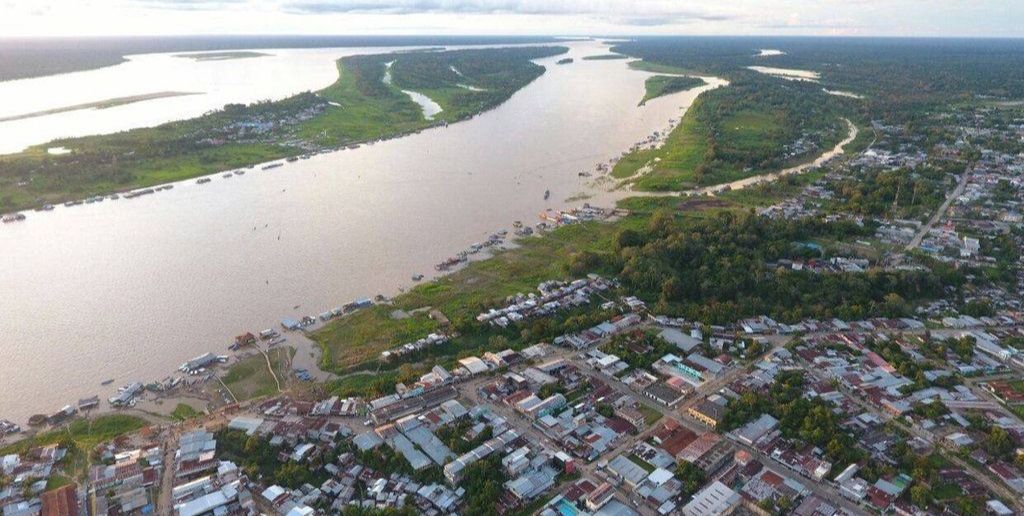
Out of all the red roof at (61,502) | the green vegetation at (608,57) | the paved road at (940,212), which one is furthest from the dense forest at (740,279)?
the green vegetation at (608,57)

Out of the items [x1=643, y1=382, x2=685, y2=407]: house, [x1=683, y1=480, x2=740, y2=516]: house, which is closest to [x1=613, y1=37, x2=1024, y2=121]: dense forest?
[x1=643, y1=382, x2=685, y2=407]: house

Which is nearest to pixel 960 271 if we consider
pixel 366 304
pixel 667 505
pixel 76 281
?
pixel 667 505

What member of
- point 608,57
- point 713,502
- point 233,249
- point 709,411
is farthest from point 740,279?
point 608,57

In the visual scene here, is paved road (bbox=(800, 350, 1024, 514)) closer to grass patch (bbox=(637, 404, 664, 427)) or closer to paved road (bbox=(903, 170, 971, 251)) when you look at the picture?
grass patch (bbox=(637, 404, 664, 427))

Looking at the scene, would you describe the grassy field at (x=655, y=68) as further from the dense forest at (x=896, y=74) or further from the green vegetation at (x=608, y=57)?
the green vegetation at (x=608, y=57)

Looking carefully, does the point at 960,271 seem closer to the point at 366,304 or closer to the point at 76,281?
the point at 366,304
